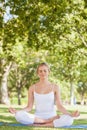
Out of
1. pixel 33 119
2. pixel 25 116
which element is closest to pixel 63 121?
pixel 33 119

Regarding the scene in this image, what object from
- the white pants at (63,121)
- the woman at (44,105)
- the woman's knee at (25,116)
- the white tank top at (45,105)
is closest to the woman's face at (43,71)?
the woman at (44,105)

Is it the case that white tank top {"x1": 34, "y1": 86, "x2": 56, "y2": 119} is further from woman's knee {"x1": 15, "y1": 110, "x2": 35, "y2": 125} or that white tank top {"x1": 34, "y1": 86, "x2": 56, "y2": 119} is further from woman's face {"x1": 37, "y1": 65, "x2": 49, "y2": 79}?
woman's face {"x1": 37, "y1": 65, "x2": 49, "y2": 79}

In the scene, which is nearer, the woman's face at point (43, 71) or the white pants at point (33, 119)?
the white pants at point (33, 119)

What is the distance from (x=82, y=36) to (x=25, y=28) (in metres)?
6.16

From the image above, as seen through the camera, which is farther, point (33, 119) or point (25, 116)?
point (33, 119)

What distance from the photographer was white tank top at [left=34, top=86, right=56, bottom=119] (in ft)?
32.7

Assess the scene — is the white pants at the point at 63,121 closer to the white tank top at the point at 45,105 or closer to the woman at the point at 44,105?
the woman at the point at 44,105

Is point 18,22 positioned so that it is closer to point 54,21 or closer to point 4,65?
point 54,21

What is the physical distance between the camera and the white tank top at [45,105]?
9953mm

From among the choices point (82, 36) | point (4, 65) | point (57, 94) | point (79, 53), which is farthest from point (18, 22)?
point (4, 65)

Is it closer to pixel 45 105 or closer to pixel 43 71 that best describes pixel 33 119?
pixel 45 105

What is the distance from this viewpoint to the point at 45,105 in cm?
998

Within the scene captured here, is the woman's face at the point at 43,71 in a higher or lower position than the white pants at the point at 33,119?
higher

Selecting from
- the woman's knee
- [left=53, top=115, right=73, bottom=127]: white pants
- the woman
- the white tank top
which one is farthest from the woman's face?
[left=53, top=115, right=73, bottom=127]: white pants
